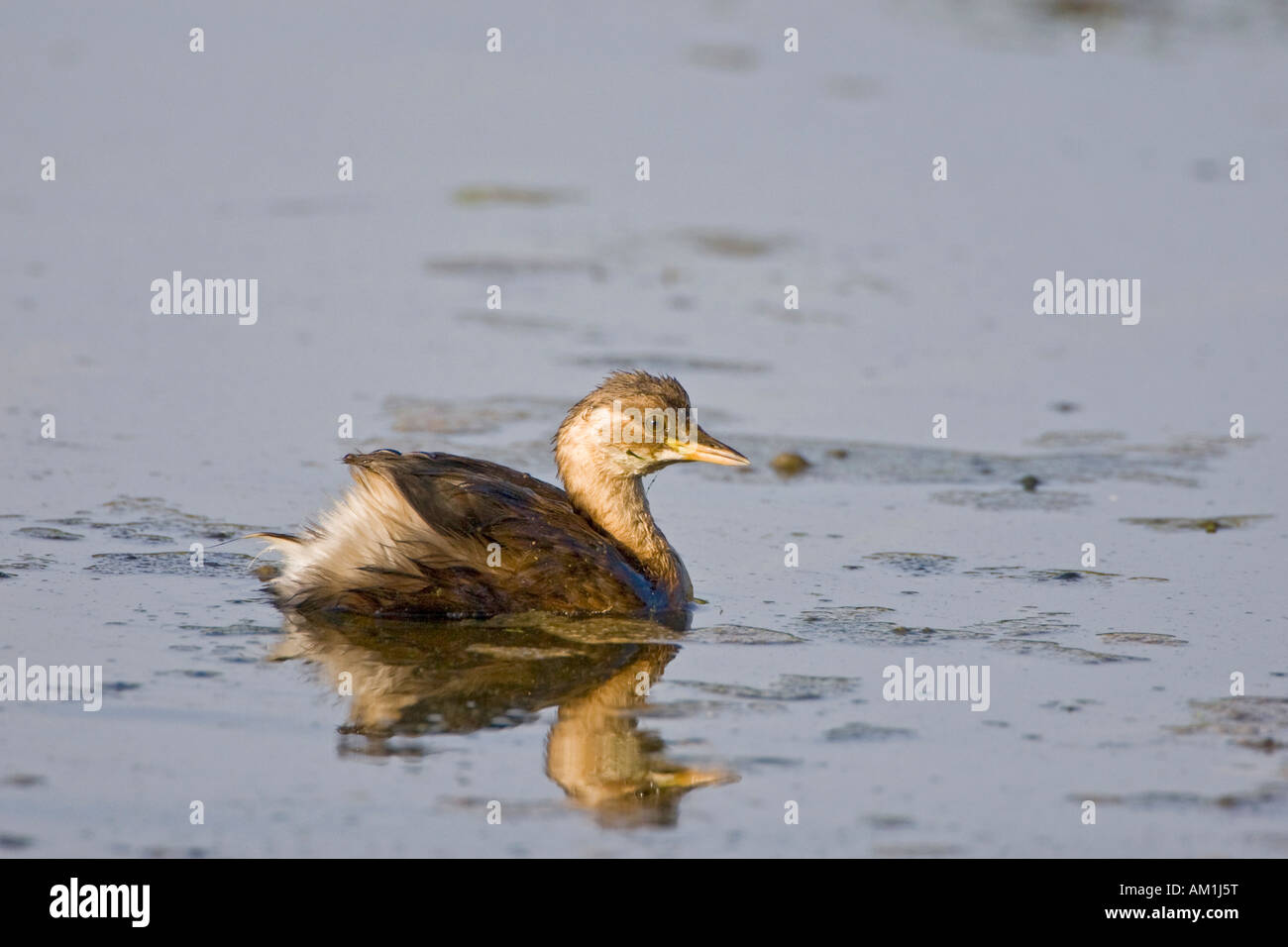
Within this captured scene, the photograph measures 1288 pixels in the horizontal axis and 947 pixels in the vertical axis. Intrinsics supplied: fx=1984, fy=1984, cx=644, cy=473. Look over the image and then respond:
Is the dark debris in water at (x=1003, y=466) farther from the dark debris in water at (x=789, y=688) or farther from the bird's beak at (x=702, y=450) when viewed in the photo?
the dark debris in water at (x=789, y=688)

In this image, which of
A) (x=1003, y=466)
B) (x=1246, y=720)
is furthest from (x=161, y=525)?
(x=1246, y=720)

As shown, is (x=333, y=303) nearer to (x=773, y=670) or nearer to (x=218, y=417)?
(x=218, y=417)

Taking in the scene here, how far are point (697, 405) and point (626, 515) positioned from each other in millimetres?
3034

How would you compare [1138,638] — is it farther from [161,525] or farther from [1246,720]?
[161,525]

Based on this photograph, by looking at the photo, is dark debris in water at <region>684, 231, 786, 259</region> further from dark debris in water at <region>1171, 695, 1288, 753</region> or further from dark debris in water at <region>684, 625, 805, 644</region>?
dark debris in water at <region>1171, 695, 1288, 753</region>

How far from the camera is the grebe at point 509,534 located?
806cm

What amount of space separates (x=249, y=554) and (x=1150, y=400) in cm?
585

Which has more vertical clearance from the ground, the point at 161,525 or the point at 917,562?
the point at 161,525

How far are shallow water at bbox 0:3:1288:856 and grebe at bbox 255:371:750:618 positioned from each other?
0.20 meters

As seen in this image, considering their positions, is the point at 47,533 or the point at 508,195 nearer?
the point at 47,533

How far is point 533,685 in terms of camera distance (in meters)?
7.41

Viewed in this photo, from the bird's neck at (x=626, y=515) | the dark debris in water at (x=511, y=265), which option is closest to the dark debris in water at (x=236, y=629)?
the bird's neck at (x=626, y=515)
